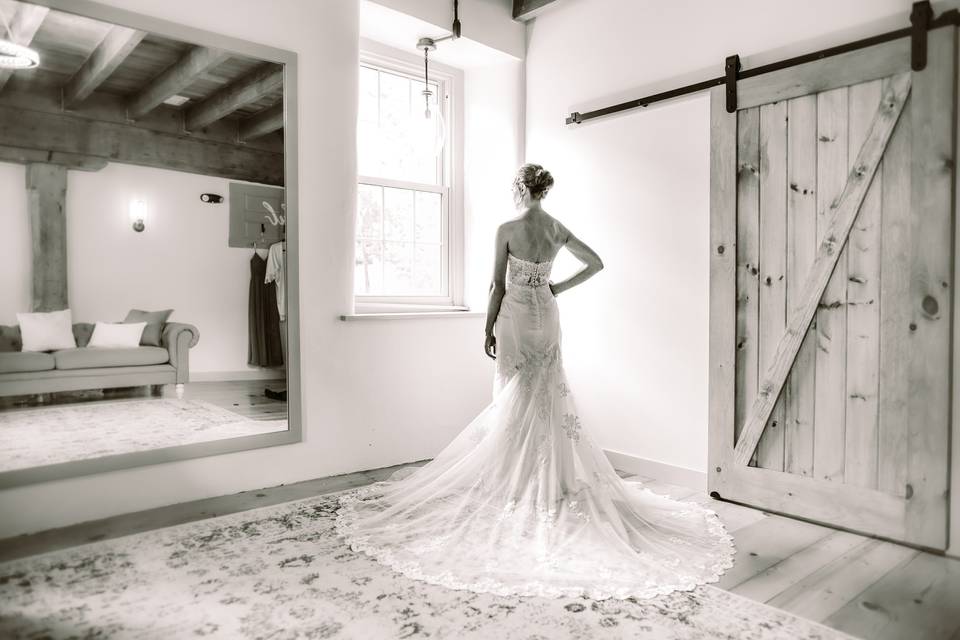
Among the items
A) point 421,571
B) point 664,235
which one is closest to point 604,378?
point 664,235

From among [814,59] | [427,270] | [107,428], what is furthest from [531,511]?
[814,59]

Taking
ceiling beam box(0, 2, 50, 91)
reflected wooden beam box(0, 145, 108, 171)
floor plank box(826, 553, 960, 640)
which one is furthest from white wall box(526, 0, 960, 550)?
ceiling beam box(0, 2, 50, 91)

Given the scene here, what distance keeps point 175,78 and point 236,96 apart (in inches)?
12.7

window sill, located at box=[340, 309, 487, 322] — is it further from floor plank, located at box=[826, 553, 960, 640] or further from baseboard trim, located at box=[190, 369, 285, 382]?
floor plank, located at box=[826, 553, 960, 640]

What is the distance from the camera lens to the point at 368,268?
14.9 feet

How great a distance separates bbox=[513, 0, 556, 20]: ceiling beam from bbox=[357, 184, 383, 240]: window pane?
5.58 feet

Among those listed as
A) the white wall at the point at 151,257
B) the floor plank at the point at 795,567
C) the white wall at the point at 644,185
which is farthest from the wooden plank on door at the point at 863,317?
the white wall at the point at 151,257

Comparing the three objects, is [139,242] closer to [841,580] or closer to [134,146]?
[134,146]

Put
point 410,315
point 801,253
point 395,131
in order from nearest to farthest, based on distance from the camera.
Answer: point 801,253 → point 410,315 → point 395,131

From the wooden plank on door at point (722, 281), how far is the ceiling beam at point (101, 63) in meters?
3.08

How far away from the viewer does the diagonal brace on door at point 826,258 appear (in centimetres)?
288

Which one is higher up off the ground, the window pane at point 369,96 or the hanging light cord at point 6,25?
the window pane at point 369,96

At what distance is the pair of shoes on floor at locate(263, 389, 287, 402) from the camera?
3.56 metres

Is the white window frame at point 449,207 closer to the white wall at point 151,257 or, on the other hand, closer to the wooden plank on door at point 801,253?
the white wall at point 151,257
